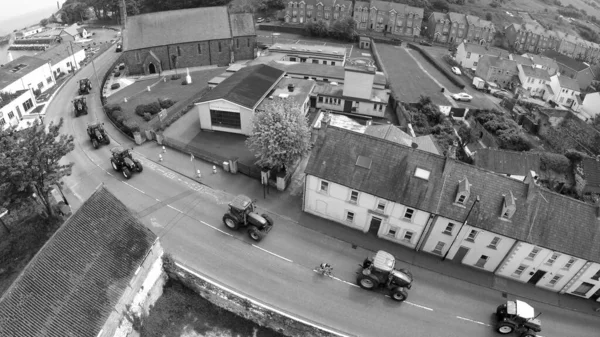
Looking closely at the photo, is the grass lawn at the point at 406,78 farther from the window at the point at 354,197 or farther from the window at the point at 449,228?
the window at the point at 449,228

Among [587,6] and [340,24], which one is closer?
[340,24]

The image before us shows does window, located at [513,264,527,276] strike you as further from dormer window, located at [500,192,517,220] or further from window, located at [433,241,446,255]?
window, located at [433,241,446,255]

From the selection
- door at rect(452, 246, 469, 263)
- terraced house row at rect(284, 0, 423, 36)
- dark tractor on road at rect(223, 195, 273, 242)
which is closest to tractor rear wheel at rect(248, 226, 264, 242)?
dark tractor on road at rect(223, 195, 273, 242)

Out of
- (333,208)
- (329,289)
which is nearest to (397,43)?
(333,208)

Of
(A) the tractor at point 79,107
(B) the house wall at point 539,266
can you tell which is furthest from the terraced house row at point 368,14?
(B) the house wall at point 539,266

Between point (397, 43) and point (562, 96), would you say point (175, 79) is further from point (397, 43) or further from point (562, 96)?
point (562, 96)

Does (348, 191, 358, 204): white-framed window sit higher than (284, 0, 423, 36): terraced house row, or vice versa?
(284, 0, 423, 36): terraced house row
